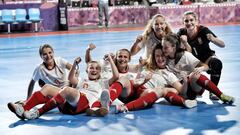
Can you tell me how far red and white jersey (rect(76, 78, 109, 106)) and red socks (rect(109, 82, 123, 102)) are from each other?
14 cm

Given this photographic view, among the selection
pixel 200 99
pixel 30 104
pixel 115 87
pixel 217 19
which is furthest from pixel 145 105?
pixel 217 19

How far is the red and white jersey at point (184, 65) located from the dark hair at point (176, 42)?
0.05 metres

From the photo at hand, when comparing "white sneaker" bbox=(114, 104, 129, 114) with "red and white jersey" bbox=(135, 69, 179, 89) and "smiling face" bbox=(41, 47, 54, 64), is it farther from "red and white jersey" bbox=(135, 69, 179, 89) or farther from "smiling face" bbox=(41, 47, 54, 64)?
"smiling face" bbox=(41, 47, 54, 64)

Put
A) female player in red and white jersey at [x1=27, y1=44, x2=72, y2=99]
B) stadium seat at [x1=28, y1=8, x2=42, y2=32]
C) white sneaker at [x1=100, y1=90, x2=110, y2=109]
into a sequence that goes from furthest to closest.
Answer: stadium seat at [x1=28, y1=8, x2=42, y2=32]
female player in red and white jersey at [x1=27, y1=44, x2=72, y2=99]
white sneaker at [x1=100, y1=90, x2=110, y2=109]

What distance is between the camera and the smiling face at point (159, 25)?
6.36 metres

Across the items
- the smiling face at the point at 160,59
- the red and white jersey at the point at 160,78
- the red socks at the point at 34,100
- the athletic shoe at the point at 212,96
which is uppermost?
the smiling face at the point at 160,59

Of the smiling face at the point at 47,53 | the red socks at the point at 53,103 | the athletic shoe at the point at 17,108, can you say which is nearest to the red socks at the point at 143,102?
the red socks at the point at 53,103

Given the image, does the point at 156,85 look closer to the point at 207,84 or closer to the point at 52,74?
the point at 207,84

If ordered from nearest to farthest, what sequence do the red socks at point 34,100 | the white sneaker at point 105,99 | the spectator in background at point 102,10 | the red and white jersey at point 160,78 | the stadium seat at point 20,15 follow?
the white sneaker at point 105,99, the red socks at point 34,100, the red and white jersey at point 160,78, the stadium seat at point 20,15, the spectator in background at point 102,10

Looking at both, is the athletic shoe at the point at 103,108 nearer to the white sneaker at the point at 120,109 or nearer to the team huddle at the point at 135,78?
the team huddle at the point at 135,78

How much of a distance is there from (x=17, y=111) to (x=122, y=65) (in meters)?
1.53

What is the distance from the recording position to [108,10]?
2234 cm

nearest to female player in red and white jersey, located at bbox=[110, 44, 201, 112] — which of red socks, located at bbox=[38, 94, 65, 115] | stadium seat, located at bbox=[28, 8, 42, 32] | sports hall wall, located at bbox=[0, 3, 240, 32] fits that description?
red socks, located at bbox=[38, 94, 65, 115]

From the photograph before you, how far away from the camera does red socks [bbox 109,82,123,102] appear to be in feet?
18.4
